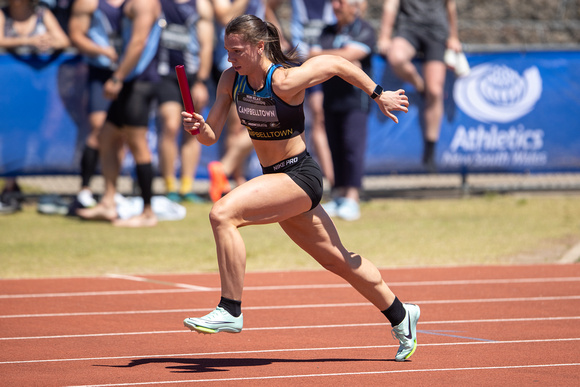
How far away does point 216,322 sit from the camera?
4.97 meters

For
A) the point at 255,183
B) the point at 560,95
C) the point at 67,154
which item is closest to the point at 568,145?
the point at 560,95

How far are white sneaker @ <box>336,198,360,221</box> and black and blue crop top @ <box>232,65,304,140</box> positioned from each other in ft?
20.1

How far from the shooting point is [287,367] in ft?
17.2

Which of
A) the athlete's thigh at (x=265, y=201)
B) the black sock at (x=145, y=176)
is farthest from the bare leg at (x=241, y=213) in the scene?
the black sock at (x=145, y=176)

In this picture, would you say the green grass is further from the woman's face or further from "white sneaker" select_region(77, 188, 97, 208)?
the woman's face

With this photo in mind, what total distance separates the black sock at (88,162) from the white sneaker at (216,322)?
7.07 meters

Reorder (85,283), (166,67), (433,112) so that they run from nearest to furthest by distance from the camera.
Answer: (85,283) < (166,67) < (433,112)

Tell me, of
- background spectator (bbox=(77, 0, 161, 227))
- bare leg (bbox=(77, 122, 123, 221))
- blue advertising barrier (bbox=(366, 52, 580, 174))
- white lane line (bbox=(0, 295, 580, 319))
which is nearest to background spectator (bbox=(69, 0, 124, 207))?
bare leg (bbox=(77, 122, 123, 221))

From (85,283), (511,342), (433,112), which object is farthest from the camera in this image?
(433,112)

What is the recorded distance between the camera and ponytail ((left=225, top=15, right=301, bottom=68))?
5246 millimetres

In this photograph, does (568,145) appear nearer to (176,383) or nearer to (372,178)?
(372,178)

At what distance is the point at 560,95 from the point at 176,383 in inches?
379

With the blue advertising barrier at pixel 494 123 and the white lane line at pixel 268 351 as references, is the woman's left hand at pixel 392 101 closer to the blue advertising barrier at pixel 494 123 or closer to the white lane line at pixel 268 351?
the white lane line at pixel 268 351

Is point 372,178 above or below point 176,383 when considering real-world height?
below
